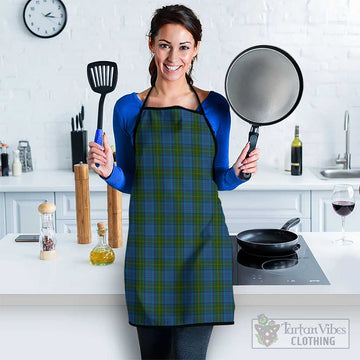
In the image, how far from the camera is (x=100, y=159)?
160cm

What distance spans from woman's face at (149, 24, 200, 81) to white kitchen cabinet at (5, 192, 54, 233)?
2.02 m

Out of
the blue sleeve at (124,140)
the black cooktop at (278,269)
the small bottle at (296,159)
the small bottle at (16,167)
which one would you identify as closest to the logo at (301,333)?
the black cooktop at (278,269)

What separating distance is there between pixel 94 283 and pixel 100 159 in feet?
1.20

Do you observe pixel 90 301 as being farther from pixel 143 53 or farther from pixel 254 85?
pixel 143 53

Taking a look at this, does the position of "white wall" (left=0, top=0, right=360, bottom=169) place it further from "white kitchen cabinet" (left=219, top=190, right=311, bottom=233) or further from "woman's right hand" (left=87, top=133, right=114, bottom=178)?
"woman's right hand" (left=87, top=133, right=114, bottom=178)

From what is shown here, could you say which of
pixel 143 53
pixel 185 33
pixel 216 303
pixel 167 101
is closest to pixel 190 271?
pixel 216 303

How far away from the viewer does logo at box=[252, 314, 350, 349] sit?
65.2 inches

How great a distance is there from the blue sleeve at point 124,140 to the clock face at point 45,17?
7.95 feet

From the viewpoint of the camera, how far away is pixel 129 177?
180 cm

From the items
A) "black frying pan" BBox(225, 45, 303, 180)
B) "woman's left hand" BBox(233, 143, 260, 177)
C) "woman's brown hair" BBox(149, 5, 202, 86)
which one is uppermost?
"woman's brown hair" BBox(149, 5, 202, 86)

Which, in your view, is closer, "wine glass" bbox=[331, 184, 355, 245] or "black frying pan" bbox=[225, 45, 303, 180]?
"black frying pan" bbox=[225, 45, 303, 180]

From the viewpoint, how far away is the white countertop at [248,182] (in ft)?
11.2

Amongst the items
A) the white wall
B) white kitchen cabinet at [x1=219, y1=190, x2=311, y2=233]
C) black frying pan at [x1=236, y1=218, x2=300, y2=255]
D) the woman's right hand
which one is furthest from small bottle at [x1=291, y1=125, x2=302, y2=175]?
the woman's right hand

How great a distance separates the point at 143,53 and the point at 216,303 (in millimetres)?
2684
